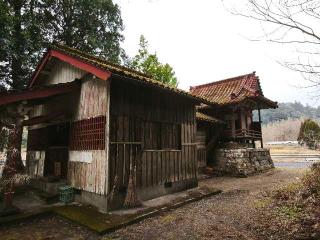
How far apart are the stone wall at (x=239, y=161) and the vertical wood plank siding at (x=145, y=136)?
20.7 feet

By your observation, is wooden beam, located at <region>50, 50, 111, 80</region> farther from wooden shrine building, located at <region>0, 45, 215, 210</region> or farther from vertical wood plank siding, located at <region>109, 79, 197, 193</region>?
vertical wood plank siding, located at <region>109, 79, 197, 193</region>

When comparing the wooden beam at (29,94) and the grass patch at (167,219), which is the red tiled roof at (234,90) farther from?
the wooden beam at (29,94)

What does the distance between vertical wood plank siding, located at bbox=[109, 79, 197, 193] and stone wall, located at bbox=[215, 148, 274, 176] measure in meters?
6.32

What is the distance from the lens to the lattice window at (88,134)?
834 centimetres

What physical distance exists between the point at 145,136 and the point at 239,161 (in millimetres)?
9817

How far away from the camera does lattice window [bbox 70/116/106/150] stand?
8.34 meters

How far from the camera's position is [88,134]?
29.5ft

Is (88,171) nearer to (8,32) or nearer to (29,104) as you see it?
(29,104)

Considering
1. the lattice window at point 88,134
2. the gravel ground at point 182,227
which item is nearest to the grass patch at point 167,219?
the gravel ground at point 182,227

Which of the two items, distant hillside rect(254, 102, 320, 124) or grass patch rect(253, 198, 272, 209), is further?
distant hillside rect(254, 102, 320, 124)

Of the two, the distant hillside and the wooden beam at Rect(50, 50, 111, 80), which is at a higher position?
the distant hillside

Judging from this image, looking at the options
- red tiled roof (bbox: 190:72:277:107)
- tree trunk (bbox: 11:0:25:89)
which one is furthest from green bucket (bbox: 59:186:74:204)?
red tiled roof (bbox: 190:72:277:107)

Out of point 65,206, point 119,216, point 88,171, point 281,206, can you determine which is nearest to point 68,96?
point 88,171

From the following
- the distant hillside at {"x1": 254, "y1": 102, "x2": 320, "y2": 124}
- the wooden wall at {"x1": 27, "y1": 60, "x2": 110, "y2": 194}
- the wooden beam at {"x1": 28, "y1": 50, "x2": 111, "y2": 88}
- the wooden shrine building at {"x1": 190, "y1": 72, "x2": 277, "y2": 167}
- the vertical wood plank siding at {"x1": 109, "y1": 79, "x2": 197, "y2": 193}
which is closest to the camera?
the wooden beam at {"x1": 28, "y1": 50, "x2": 111, "y2": 88}
